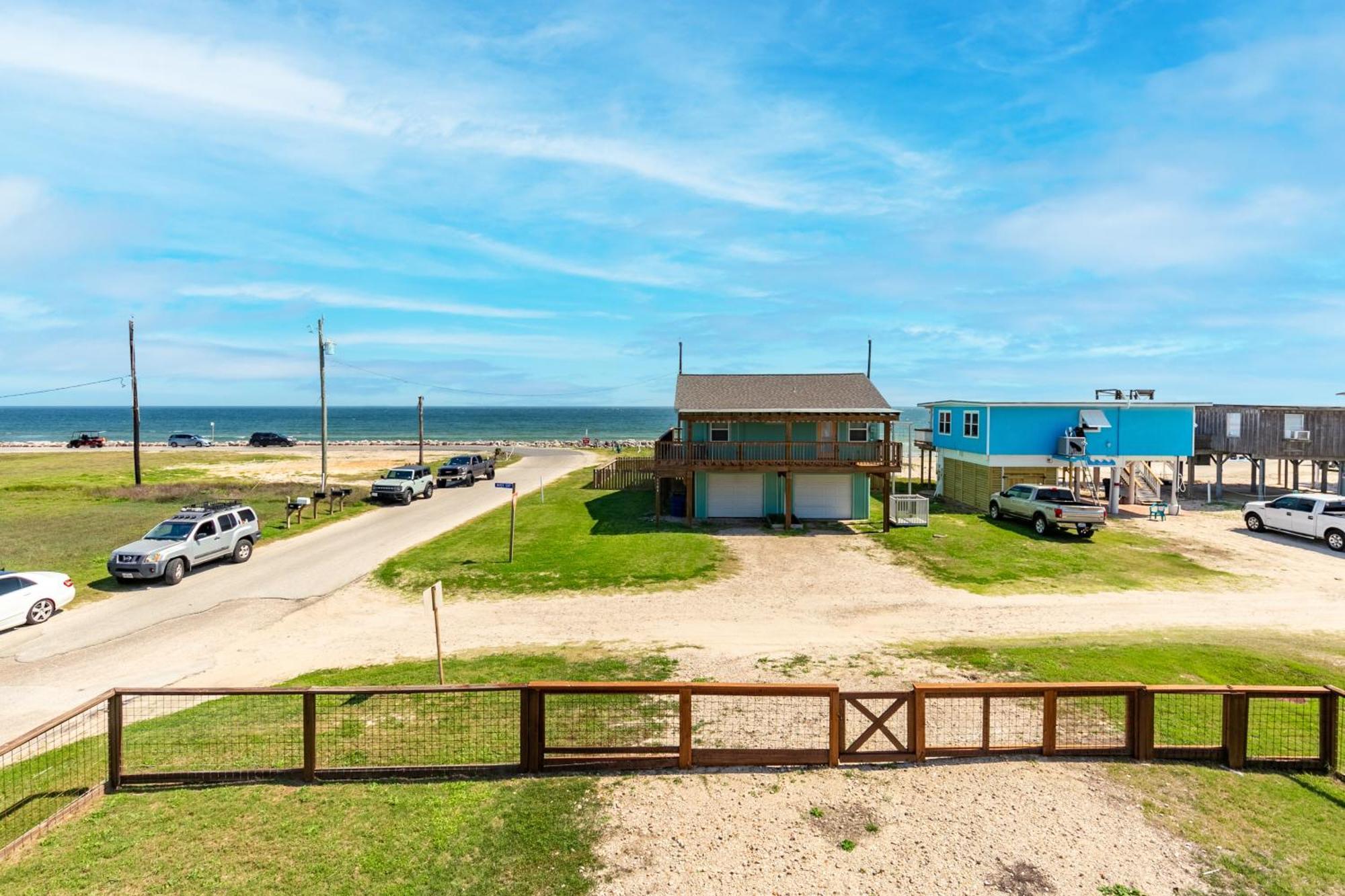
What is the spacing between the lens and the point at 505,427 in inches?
6083

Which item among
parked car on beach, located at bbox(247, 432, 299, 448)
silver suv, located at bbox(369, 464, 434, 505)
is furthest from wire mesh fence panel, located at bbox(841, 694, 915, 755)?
parked car on beach, located at bbox(247, 432, 299, 448)

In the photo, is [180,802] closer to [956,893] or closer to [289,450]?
[956,893]

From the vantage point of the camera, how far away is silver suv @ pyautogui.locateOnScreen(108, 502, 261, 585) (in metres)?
18.0

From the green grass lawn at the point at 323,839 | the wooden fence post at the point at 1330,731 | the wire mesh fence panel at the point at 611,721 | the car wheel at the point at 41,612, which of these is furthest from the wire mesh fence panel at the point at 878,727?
the car wheel at the point at 41,612

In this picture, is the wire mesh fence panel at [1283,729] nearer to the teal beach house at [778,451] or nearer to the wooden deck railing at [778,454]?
the teal beach house at [778,451]

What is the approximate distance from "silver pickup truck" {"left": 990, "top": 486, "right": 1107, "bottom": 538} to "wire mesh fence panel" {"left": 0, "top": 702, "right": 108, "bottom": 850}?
27.6 metres

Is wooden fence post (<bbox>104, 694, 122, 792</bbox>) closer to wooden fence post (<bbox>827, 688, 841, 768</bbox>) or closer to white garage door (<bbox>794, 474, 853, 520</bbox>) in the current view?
wooden fence post (<bbox>827, 688, 841, 768</bbox>)

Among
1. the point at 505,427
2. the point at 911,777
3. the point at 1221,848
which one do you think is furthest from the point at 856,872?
the point at 505,427

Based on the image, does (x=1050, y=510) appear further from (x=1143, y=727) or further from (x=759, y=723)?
(x=759, y=723)

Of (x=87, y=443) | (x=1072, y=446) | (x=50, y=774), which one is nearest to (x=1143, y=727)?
(x=50, y=774)

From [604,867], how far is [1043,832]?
472 centimetres

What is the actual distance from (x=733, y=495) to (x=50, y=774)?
2356 centimetres

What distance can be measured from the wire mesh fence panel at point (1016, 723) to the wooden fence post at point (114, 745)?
36.0ft

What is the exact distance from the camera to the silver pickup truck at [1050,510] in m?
24.3
